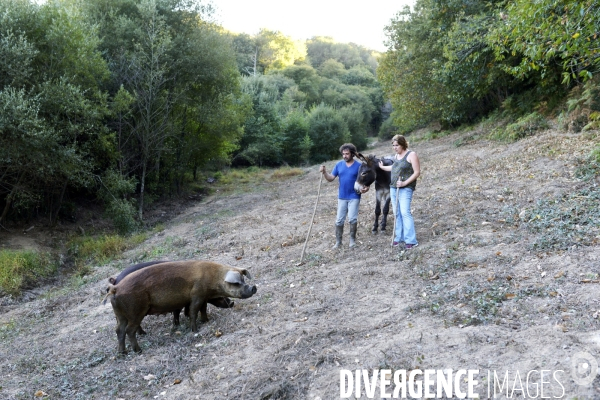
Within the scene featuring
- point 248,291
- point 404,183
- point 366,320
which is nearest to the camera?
point 366,320

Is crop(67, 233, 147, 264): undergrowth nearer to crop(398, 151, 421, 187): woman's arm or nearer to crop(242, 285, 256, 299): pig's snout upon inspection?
crop(242, 285, 256, 299): pig's snout

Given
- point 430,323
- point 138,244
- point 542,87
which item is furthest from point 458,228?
point 542,87

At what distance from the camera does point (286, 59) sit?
76.4 metres

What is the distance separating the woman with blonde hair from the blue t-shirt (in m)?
0.73

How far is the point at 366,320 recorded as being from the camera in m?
5.72

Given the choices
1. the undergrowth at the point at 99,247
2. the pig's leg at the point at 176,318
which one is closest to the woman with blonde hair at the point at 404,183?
Answer: the pig's leg at the point at 176,318

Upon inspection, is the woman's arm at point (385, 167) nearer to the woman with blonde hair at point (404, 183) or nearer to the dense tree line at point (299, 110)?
the woman with blonde hair at point (404, 183)

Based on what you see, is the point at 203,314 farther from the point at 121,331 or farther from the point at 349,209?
the point at 349,209

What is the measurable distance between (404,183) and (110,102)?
14.5m

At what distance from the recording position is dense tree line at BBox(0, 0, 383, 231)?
13.7m

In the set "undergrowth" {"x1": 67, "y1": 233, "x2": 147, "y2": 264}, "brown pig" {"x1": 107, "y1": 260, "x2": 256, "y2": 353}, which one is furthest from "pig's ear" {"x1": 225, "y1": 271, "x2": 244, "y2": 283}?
"undergrowth" {"x1": 67, "y1": 233, "x2": 147, "y2": 264}

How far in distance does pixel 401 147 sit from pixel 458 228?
2.20m

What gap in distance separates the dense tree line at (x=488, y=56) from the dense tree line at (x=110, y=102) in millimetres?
10425

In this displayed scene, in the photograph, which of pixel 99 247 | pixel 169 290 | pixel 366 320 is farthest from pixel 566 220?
pixel 99 247
